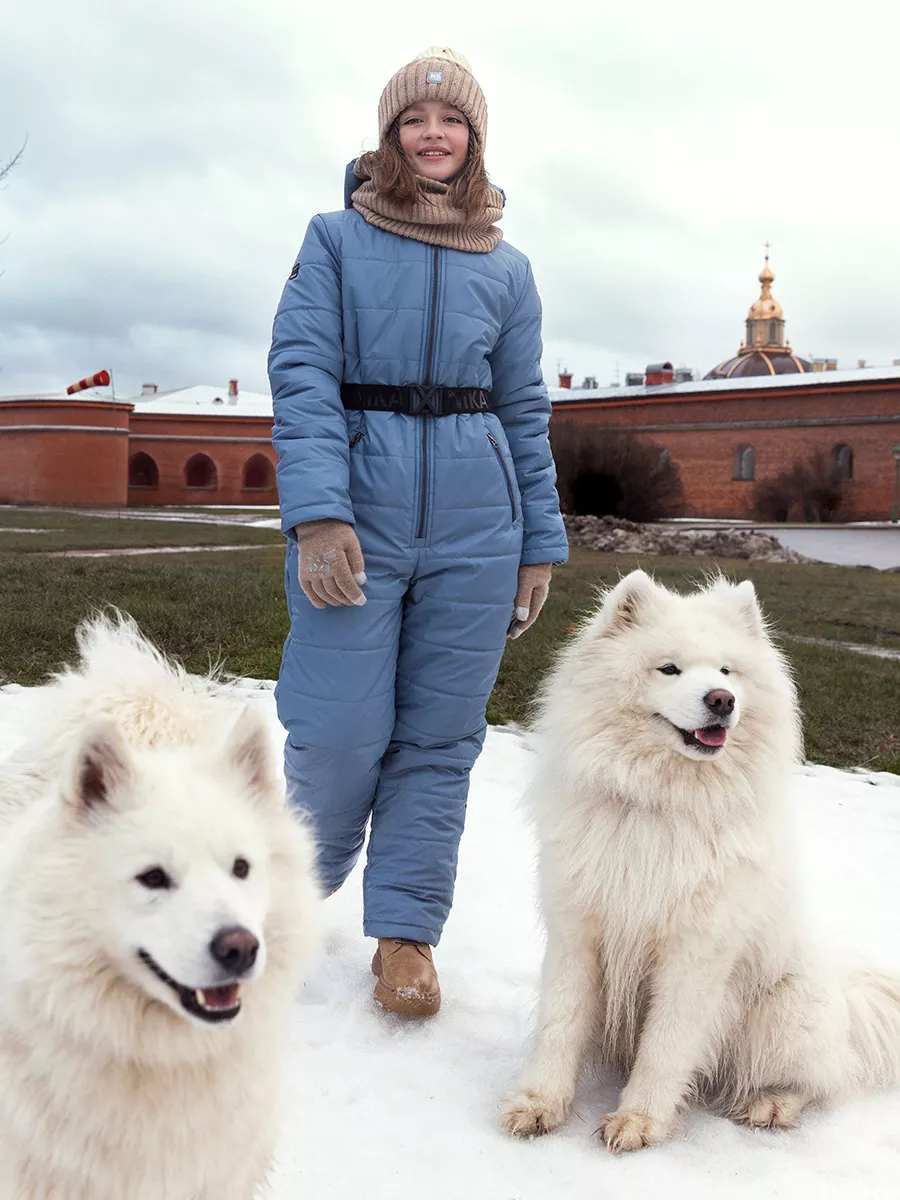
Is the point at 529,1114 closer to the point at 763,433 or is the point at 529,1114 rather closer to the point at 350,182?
the point at 350,182

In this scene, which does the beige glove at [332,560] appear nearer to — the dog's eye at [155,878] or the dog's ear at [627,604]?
the dog's ear at [627,604]

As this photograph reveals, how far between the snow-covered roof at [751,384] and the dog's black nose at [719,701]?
32.5 m

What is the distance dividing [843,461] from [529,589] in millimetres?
31998

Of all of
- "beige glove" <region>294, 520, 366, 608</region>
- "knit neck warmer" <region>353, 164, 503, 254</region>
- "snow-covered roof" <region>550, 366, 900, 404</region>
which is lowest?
"beige glove" <region>294, 520, 366, 608</region>

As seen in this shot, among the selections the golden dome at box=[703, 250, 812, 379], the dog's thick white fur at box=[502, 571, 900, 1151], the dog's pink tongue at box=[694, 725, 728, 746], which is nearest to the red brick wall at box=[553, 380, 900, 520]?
the golden dome at box=[703, 250, 812, 379]

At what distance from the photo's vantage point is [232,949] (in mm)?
1364

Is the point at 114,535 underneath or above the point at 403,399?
underneath

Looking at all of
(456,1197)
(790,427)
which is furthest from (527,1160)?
(790,427)

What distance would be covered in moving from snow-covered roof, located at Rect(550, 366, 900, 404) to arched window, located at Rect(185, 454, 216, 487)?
14332 millimetres

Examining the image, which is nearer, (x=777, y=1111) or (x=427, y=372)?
(x=777, y=1111)

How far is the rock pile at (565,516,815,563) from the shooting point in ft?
Result: 57.0

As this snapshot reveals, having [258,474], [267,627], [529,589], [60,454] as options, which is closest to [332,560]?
[529,589]

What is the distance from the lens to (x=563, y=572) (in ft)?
43.6

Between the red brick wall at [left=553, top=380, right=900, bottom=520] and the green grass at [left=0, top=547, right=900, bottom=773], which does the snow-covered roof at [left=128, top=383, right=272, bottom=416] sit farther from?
the green grass at [left=0, top=547, right=900, bottom=773]
